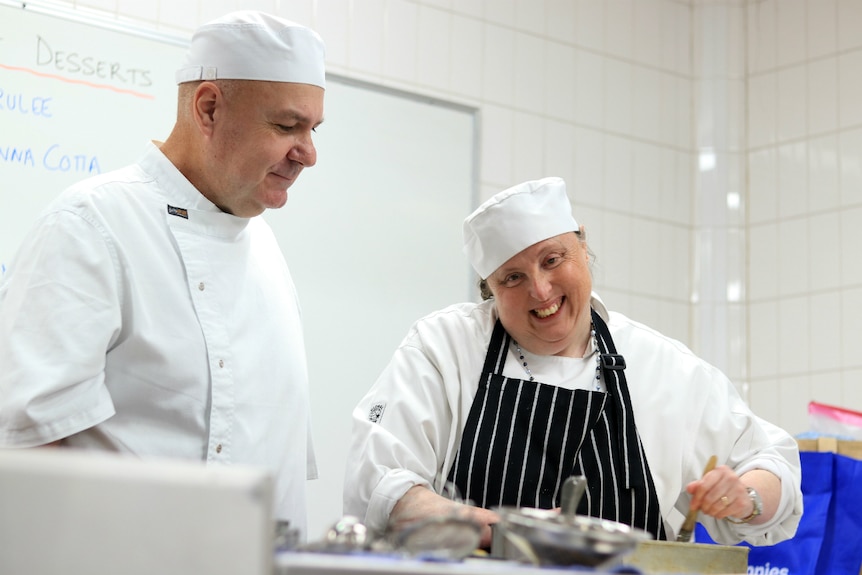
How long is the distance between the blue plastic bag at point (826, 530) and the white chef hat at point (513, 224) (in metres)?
1.04

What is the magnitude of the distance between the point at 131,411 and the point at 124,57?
4.83 ft

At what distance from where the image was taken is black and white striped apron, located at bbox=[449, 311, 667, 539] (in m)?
2.15

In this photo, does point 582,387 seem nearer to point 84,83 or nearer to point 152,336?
point 152,336

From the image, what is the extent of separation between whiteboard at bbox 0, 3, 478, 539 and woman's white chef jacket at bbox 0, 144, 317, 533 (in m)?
0.98

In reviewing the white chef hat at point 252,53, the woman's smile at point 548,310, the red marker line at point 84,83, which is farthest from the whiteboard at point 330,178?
the woman's smile at point 548,310

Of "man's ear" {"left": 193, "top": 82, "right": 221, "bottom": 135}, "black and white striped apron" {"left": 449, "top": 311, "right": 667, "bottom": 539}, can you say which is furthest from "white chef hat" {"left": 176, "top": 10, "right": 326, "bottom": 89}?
"black and white striped apron" {"left": 449, "top": 311, "right": 667, "bottom": 539}

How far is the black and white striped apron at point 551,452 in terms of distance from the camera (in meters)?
2.15

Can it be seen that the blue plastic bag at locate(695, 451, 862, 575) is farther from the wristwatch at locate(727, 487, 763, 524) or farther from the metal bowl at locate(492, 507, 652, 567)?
the metal bowl at locate(492, 507, 652, 567)

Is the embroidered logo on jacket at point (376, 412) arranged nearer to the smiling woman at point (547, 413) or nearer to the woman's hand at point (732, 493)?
the smiling woman at point (547, 413)

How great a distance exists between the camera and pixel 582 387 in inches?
90.0

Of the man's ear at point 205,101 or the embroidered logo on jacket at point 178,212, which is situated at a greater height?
the man's ear at point 205,101

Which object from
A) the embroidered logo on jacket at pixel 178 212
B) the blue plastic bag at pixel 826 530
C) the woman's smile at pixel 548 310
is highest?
the embroidered logo on jacket at pixel 178 212

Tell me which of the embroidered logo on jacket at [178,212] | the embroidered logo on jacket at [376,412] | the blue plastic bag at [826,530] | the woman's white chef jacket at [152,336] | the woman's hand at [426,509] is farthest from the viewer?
the blue plastic bag at [826,530]

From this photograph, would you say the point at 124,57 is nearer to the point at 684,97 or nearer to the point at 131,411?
the point at 131,411
